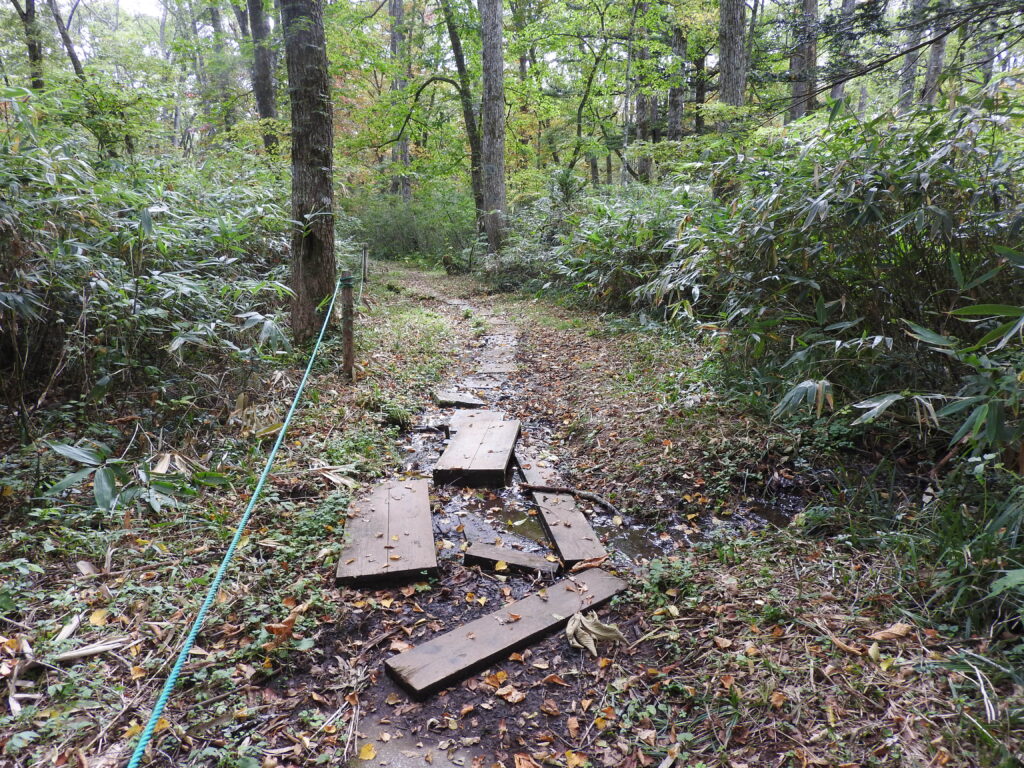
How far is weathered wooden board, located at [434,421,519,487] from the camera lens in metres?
4.10

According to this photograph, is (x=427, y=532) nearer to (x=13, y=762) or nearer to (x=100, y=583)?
(x=100, y=583)

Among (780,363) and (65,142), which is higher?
(65,142)

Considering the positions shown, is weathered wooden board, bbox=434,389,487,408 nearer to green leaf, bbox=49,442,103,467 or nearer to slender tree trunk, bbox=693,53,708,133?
green leaf, bbox=49,442,103,467

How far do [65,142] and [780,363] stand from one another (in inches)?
253

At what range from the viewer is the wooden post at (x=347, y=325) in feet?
17.5

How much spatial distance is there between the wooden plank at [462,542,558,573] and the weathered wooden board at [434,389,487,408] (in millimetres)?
2548

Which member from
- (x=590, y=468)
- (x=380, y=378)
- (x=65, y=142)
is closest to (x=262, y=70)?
(x=65, y=142)

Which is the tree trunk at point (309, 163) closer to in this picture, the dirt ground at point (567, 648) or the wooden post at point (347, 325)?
the wooden post at point (347, 325)

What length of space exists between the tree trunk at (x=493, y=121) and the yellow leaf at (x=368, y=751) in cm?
1211

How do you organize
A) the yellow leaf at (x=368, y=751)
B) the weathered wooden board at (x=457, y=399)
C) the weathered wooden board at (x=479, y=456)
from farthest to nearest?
1. the weathered wooden board at (x=457, y=399)
2. the weathered wooden board at (x=479, y=456)
3. the yellow leaf at (x=368, y=751)

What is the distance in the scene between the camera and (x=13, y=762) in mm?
1751

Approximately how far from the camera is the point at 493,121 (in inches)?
500

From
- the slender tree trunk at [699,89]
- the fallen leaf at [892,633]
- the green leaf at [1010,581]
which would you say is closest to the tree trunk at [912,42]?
the green leaf at [1010,581]

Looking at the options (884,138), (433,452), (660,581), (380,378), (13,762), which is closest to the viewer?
(13,762)
